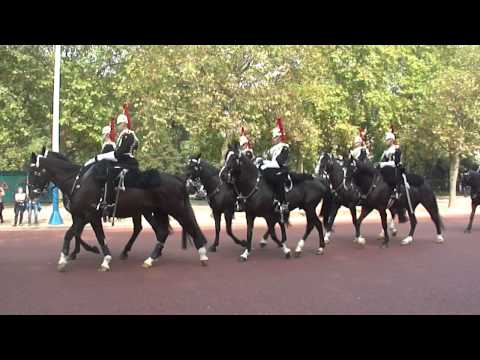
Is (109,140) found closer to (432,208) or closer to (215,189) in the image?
(215,189)

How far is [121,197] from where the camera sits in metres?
11.0

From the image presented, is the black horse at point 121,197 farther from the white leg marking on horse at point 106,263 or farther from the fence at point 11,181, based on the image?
the fence at point 11,181

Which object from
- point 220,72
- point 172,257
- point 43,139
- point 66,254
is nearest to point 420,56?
point 220,72

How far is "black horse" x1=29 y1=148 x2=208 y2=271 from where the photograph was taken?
422 inches

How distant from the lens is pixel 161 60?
1024 inches

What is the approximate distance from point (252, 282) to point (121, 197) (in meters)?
3.59

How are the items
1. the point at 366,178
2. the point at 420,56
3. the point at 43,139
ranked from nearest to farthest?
1. the point at 366,178
2. the point at 43,139
3. the point at 420,56

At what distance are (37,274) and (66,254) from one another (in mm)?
687

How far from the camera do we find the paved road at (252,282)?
24.7 ft

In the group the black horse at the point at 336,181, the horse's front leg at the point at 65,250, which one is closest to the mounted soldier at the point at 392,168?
the black horse at the point at 336,181

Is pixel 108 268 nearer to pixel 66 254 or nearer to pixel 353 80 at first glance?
pixel 66 254

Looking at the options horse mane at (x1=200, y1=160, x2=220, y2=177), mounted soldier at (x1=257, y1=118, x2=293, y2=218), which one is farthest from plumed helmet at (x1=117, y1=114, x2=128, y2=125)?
mounted soldier at (x1=257, y1=118, x2=293, y2=218)

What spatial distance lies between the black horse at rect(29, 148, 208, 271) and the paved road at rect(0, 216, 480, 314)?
0.77 m

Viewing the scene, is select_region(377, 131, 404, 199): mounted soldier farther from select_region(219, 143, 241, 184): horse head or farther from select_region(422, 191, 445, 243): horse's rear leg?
select_region(219, 143, 241, 184): horse head
